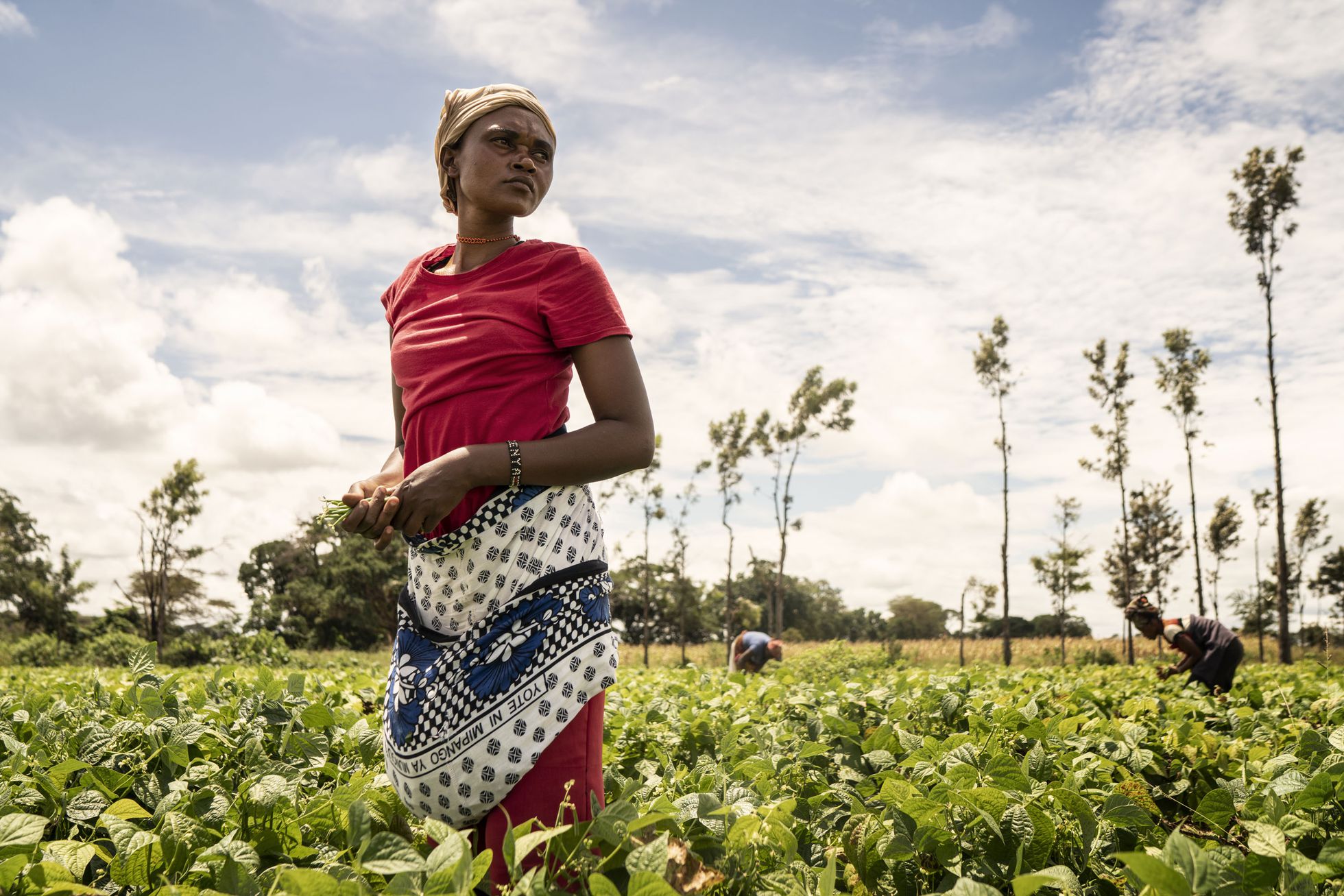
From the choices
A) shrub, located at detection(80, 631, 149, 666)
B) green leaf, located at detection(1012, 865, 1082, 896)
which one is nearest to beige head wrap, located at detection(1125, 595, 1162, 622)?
green leaf, located at detection(1012, 865, 1082, 896)

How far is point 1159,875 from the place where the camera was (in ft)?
4.34

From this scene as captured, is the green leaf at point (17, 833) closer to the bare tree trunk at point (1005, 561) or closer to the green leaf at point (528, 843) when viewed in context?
the green leaf at point (528, 843)

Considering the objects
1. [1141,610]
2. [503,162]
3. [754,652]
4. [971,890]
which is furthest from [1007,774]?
[754,652]

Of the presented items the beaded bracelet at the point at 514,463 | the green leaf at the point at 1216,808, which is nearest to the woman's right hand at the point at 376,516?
the beaded bracelet at the point at 514,463

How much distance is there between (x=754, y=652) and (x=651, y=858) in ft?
38.4

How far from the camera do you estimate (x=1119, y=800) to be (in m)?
2.14

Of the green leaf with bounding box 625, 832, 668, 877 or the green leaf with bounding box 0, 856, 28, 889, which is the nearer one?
the green leaf with bounding box 625, 832, 668, 877

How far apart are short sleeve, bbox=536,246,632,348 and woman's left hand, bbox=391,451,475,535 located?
359 mm

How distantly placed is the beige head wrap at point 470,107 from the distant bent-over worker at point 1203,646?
859 cm

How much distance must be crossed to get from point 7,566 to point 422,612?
154 ft

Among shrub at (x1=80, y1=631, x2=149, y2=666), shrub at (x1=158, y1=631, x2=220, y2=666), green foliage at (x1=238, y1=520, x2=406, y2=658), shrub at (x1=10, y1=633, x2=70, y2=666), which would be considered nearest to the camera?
shrub at (x1=80, y1=631, x2=149, y2=666)

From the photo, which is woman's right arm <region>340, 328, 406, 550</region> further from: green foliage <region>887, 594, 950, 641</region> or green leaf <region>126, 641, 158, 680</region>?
green foliage <region>887, 594, 950, 641</region>

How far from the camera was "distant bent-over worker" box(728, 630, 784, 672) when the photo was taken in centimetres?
1284

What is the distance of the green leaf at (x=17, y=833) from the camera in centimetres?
162
